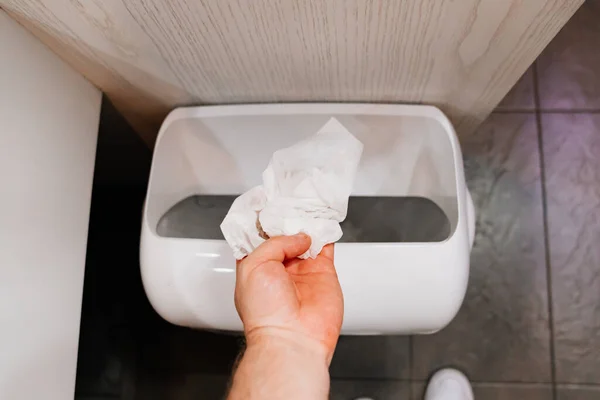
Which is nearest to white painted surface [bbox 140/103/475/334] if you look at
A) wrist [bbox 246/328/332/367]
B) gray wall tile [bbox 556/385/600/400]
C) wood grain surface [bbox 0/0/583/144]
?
wood grain surface [bbox 0/0/583/144]

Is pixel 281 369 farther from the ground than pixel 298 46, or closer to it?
closer to it

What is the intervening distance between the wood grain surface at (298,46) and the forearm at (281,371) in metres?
0.27

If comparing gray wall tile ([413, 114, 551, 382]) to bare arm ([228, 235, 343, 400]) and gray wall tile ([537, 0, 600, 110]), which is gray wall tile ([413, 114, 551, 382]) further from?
bare arm ([228, 235, 343, 400])

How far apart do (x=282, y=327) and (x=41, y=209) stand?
0.91 ft

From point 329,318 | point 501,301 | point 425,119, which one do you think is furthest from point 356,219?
point 501,301

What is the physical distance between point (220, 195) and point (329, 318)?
13.0 inches

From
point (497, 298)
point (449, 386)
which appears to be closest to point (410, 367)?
point (449, 386)

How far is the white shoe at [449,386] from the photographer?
2.96ft

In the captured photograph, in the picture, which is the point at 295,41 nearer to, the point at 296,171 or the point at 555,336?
the point at 296,171

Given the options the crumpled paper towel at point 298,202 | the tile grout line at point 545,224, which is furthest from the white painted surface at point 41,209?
the tile grout line at point 545,224

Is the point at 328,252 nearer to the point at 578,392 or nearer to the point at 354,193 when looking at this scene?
the point at 354,193

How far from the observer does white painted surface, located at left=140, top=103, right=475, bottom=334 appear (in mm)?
589

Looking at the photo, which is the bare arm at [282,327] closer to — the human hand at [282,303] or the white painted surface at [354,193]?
the human hand at [282,303]

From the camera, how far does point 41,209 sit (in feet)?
1.78
